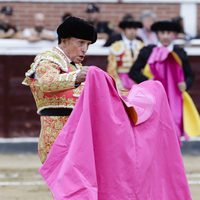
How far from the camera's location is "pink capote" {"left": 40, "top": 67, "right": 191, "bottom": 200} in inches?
182

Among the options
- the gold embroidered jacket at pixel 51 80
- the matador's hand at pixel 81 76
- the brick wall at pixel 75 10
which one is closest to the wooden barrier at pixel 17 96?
the brick wall at pixel 75 10

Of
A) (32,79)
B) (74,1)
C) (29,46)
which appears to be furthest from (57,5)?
(32,79)

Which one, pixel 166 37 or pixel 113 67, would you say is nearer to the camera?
pixel 166 37

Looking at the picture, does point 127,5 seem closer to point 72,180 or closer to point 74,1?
point 74,1

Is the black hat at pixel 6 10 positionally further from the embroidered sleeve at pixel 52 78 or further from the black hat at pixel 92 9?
the embroidered sleeve at pixel 52 78

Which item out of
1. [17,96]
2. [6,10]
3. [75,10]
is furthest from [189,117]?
[75,10]

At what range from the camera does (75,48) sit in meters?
5.09

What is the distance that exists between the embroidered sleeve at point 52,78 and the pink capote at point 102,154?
3.6 inches

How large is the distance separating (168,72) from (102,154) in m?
4.01

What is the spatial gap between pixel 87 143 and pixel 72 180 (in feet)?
0.74

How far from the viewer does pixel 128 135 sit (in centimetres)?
484

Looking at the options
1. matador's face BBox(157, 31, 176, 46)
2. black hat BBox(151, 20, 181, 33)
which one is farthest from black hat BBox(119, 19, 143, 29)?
black hat BBox(151, 20, 181, 33)

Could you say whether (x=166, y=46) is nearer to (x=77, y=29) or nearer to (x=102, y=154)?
(x=77, y=29)

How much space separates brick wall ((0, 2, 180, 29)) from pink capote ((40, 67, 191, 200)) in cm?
667
